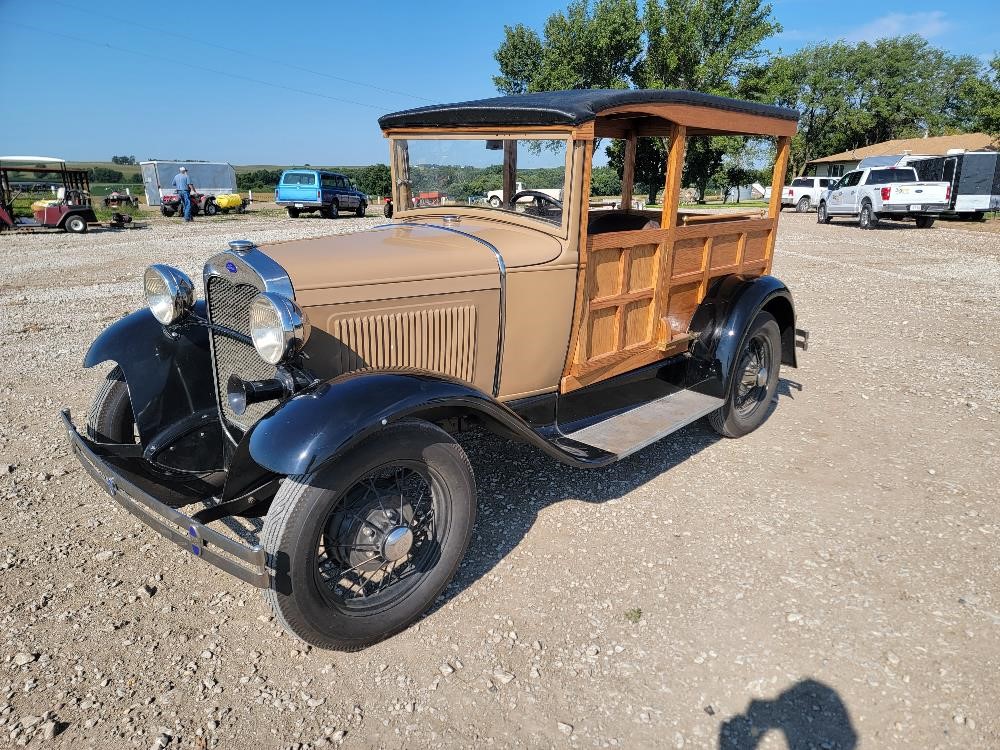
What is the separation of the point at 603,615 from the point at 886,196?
66.9ft

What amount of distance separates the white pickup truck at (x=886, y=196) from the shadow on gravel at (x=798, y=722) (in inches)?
791

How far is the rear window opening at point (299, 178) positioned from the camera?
2378 cm

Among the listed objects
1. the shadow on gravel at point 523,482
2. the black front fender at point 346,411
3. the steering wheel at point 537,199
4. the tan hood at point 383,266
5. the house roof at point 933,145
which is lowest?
the shadow on gravel at point 523,482

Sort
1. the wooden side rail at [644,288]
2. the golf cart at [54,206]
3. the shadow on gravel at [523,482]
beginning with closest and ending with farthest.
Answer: the shadow on gravel at [523,482]
the wooden side rail at [644,288]
the golf cart at [54,206]

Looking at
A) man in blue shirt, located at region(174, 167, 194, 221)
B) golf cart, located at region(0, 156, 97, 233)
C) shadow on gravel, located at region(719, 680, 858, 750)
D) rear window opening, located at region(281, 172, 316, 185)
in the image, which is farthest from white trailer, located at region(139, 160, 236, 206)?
shadow on gravel, located at region(719, 680, 858, 750)

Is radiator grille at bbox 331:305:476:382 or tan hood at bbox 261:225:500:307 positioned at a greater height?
tan hood at bbox 261:225:500:307

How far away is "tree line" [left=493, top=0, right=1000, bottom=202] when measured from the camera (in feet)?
107

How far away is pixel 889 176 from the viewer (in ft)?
63.4

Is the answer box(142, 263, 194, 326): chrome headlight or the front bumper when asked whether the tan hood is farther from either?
the front bumper

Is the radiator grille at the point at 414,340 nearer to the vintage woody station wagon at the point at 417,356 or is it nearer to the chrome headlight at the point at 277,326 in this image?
the vintage woody station wagon at the point at 417,356

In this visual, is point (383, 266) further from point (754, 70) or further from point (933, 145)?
point (933, 145)

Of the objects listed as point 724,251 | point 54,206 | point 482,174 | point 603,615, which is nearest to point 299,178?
point 54,206

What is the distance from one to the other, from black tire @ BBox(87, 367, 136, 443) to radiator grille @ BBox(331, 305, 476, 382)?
1.34 meters

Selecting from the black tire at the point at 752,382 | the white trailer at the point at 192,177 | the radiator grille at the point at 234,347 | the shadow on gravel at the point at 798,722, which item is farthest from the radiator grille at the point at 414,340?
the white trailer at the point at 192,177
